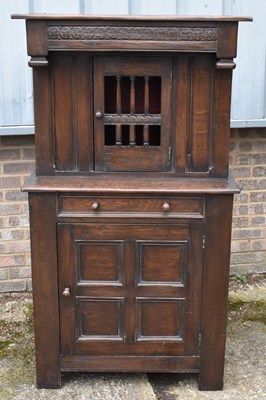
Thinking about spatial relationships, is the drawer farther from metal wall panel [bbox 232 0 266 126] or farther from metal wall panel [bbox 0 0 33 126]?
metal wall panel [bbox 232 0 266 126]

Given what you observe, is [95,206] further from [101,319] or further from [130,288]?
[101,319]

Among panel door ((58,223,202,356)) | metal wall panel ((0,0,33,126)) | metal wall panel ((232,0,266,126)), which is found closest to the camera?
panel door ((58,223,202,356))

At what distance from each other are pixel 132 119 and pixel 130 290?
857mm

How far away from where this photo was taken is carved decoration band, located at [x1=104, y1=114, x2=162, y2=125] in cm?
280

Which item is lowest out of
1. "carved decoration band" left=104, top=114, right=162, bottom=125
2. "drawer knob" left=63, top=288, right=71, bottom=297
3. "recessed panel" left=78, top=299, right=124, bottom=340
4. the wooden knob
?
"recessed panel" left=78, top=299, right=124, bottom=340

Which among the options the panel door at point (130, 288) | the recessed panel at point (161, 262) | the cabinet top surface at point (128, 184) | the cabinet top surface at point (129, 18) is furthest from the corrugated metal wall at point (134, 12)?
the recessed panel at point (161, 262)

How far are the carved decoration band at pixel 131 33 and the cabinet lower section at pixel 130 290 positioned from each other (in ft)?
2.43

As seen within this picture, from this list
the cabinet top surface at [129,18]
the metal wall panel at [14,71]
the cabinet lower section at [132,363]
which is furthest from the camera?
the metal wall panel at [14,71]

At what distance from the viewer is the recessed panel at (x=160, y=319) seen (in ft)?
9.64

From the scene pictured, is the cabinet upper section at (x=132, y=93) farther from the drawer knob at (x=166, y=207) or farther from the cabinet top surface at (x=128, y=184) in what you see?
the drawer knob at (x=166, y=207)

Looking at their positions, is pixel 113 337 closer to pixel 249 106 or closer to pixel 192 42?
pixel 192 42

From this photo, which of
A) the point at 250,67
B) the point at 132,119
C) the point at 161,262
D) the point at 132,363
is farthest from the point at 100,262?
the point at 250,67

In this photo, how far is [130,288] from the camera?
2912 mm

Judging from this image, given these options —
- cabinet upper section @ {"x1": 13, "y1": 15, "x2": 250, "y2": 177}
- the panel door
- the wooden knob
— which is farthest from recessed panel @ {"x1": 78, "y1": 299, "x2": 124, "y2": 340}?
the wooden knob
